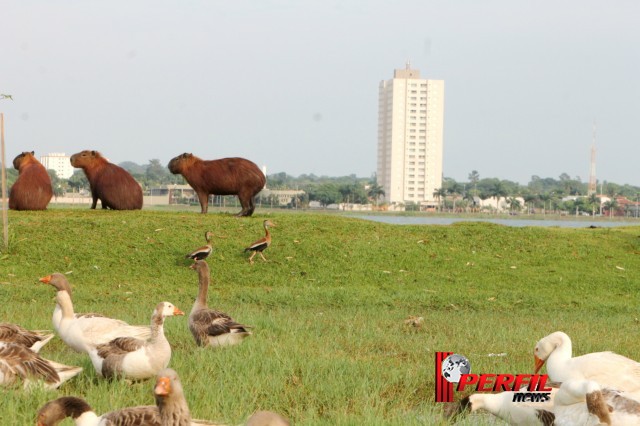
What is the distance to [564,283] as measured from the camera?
1755 cm

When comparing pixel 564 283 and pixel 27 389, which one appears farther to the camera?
pixel 564 283

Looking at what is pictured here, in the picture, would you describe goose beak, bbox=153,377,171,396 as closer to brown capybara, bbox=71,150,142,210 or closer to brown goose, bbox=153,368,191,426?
brown goose, bbox=153,368,191,426

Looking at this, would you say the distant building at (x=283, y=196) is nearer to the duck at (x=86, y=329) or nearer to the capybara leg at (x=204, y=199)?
the capybara leg at (x=204, y=199)

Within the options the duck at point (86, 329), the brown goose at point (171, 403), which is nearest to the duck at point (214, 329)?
the duck at point (86, 329)

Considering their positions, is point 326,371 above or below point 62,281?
below

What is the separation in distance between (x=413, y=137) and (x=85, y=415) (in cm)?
19237

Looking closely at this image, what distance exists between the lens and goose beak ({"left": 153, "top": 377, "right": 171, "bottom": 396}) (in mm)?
4742

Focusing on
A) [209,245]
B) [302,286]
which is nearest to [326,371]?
[302,286]

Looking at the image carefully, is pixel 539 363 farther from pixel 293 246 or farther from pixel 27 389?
pixel 293 246

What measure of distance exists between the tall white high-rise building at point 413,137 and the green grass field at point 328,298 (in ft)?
553

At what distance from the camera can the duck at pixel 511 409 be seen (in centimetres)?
642

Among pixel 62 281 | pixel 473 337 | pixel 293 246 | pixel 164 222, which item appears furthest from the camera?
pixel 164 222

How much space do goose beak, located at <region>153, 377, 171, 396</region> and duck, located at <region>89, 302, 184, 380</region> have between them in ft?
8.72

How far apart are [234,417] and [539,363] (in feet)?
10.1
